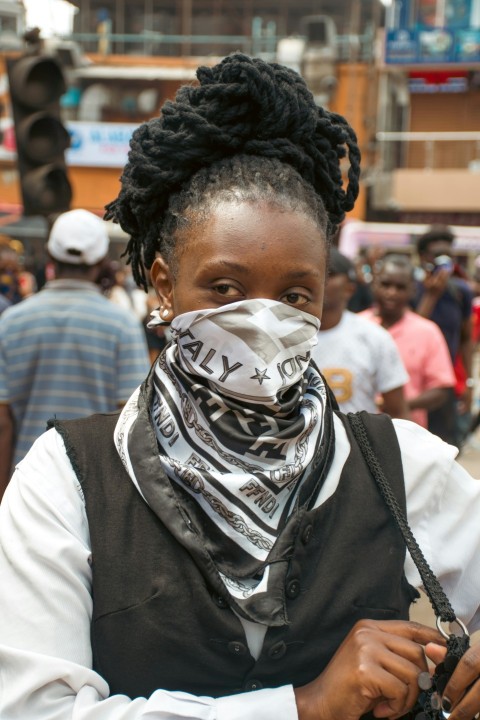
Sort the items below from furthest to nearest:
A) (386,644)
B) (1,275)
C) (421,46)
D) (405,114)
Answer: (405,114) < (421,46) < (1,275) < (386,644)

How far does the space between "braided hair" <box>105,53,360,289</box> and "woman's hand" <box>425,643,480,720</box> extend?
2.41 feet

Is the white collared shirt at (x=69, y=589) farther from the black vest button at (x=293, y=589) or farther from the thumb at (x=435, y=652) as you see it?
the thumb at (x=435, y=652)

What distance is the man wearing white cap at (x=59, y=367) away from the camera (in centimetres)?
373

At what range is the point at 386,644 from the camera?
1.39 metres

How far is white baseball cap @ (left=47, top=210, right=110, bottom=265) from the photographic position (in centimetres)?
404

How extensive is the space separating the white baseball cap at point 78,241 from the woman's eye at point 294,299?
257 cm

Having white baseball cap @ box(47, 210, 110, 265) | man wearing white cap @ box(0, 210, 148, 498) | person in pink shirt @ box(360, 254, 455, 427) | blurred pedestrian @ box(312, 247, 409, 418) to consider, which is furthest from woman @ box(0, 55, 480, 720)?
person in pink shirt @ box(360, 254, 455, 427)

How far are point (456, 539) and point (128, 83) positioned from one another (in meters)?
25.4

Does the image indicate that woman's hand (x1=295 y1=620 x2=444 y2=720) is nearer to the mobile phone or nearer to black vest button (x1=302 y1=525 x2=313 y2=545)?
black vest button (x1=302 y1=525 x2=313 y2=545)

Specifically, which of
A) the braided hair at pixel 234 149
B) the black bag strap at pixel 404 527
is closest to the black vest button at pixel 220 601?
the black bag strap at pixel 404 527

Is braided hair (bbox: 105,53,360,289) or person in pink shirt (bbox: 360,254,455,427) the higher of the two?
braided hair (bbox: 105,53,360,289)

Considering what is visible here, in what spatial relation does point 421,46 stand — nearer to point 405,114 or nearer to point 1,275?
point 405,114

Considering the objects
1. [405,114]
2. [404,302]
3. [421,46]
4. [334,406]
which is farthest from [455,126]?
[334,406]

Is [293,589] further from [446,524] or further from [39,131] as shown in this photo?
[39,131]
